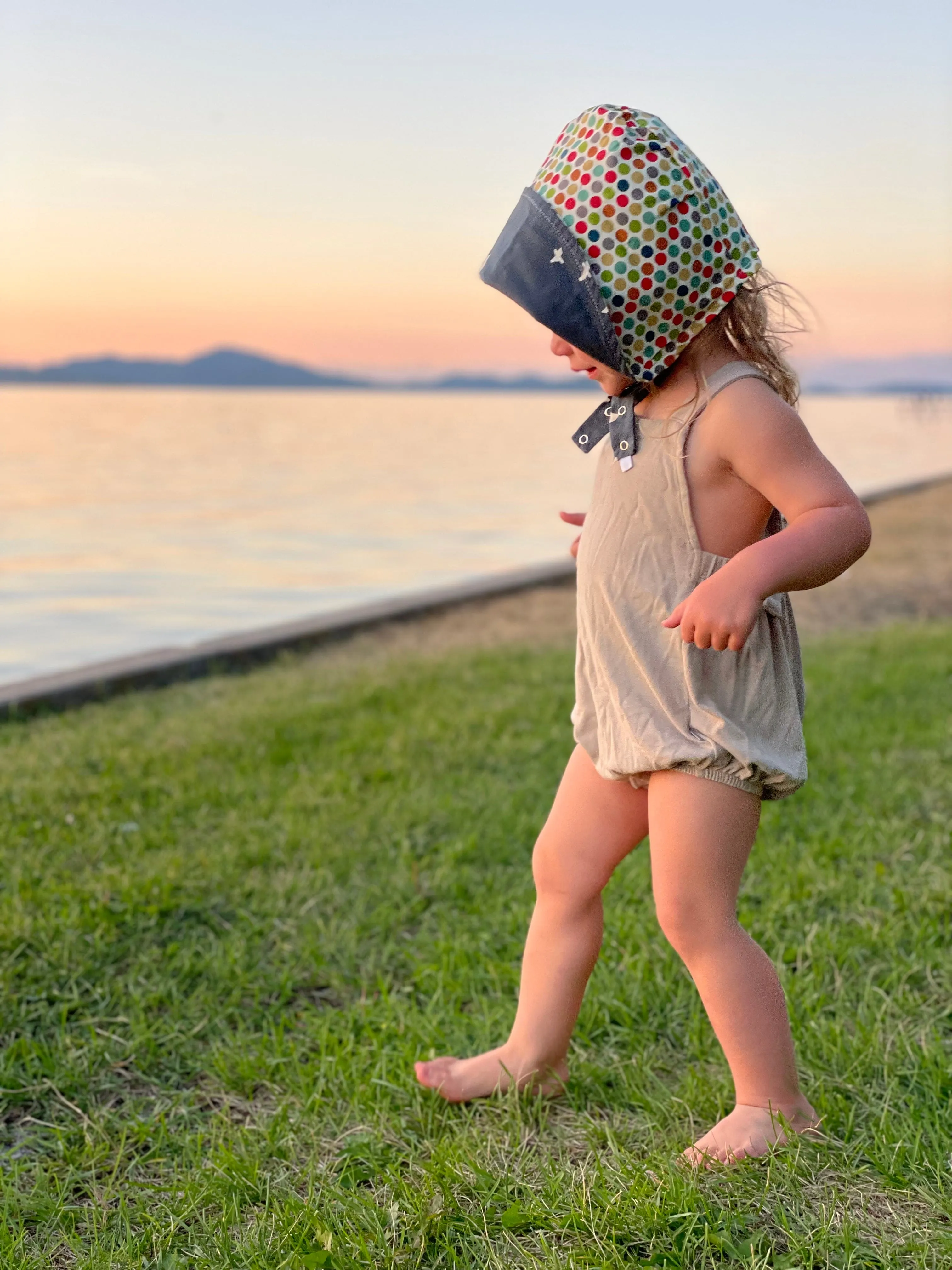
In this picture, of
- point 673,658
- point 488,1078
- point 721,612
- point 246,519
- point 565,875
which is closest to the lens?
point 721,612

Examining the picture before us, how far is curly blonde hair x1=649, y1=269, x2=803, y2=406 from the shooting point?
Answer: 6.46 feet

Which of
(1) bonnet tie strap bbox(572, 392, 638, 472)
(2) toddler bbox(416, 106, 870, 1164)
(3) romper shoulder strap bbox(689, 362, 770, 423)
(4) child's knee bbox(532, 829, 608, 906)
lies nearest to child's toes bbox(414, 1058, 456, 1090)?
(4) child's knee bbox(532, 829, 608, 906)

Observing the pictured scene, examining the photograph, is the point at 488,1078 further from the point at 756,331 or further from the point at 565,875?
the point at 756,331

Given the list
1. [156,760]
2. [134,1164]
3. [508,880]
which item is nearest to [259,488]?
[156,760]

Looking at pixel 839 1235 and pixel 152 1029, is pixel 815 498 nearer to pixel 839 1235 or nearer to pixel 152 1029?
pixel 839 1235

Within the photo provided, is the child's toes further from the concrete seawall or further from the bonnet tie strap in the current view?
the concrete seawall

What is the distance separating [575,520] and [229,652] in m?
4.44

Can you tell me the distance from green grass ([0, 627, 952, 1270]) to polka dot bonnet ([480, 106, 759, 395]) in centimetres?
127

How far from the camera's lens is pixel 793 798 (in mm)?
3869

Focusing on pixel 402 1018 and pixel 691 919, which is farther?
pixel 402 1018

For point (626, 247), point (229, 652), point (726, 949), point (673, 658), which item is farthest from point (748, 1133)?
point (229, 652)

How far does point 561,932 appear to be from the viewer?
226 cm

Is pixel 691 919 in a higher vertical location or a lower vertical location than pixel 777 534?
lower

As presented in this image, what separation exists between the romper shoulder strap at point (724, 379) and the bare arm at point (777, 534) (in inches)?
0.9
